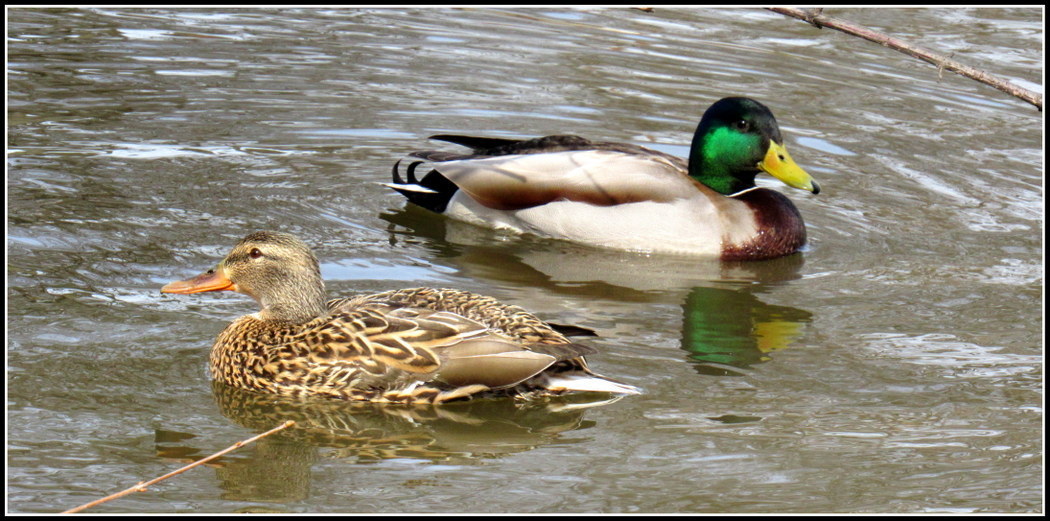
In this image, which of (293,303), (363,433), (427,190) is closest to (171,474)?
(363,433)

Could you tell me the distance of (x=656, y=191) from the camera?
9.66 meters

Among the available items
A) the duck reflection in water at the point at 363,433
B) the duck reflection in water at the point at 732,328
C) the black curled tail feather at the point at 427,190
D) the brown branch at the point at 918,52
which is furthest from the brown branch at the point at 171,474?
the black curled tail feather at the point at 427,190

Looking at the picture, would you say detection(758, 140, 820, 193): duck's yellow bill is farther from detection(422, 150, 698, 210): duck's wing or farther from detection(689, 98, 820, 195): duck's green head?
detection(422, 150, 698, 210): duck's wing

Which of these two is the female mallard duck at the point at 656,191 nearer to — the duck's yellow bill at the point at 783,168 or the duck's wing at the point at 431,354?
the duck's yellow bill at the point at 783,168

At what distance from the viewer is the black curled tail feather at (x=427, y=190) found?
10.2 metres

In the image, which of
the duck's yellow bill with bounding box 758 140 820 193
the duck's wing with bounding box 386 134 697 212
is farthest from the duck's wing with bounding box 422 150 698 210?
the duck's yellow bill with bounding box 758 140 820 193

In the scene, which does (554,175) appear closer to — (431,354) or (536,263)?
(536,263)

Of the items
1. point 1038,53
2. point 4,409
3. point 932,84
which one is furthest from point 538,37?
point 4,409

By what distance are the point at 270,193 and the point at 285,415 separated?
12.3 ft

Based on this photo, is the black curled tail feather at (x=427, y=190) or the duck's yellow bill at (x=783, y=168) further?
the black curled tail feather at (x=427, y=190)

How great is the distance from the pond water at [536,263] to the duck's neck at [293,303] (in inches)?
17.1

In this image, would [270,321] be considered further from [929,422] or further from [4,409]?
[929,422]

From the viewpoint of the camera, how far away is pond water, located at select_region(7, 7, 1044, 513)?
5.95m

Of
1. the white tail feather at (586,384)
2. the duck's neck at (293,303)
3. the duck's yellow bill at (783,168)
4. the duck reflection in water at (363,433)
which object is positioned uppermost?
the duck's yellow bill at (783,168)
